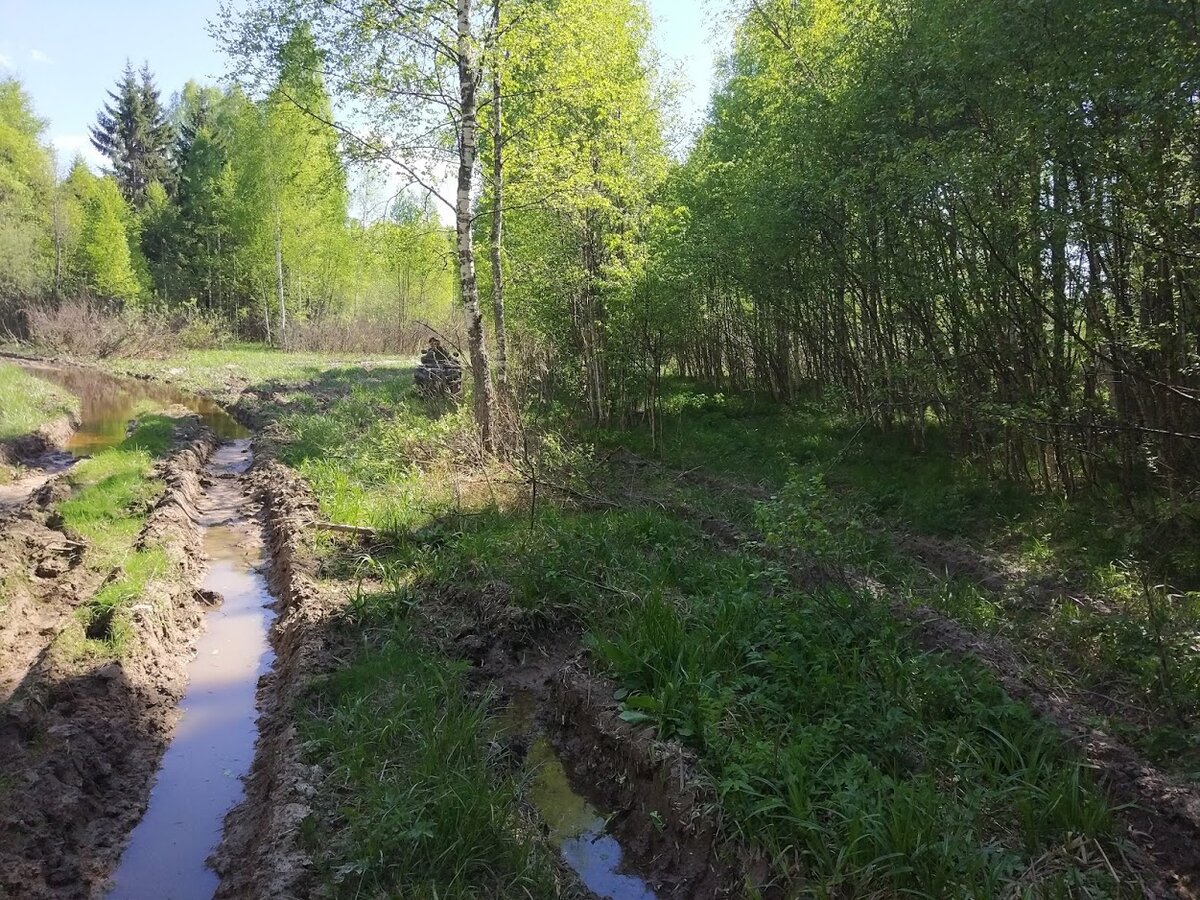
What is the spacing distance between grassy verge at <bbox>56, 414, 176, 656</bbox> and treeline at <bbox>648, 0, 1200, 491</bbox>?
7.39 metres

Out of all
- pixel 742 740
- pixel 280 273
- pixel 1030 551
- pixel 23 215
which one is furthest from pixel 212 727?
pixel 23 215

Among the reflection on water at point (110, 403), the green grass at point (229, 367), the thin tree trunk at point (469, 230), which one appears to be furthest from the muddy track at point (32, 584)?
the green grass at point (229, 367)

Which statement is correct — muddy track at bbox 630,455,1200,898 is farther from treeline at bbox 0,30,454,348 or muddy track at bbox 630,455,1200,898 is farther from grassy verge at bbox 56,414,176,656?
treeline at bbox 0,30,454,348

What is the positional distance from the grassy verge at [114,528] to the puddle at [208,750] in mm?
658

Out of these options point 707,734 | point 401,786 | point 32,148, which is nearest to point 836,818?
point 707,734

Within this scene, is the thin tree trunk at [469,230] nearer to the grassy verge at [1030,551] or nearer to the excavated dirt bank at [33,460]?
the grassy verge at [1030,551]

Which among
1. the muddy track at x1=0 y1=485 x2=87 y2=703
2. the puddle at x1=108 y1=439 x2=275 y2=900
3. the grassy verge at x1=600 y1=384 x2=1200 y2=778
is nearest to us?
the puddle at x1=108 y1=439 x2=275 y2=900

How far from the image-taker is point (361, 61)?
384 inches

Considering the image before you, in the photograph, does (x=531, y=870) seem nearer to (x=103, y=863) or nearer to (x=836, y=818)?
(x=836, y=818)

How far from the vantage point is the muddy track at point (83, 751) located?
3.61 metres

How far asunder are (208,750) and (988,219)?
315 inches

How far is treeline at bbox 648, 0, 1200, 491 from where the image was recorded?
5594mm

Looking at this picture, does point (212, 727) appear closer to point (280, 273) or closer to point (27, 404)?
point (27, 404)

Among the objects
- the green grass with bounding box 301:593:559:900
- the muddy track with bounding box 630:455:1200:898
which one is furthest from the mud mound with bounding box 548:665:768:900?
the muddy track with bounding box 630:455:1200:898
